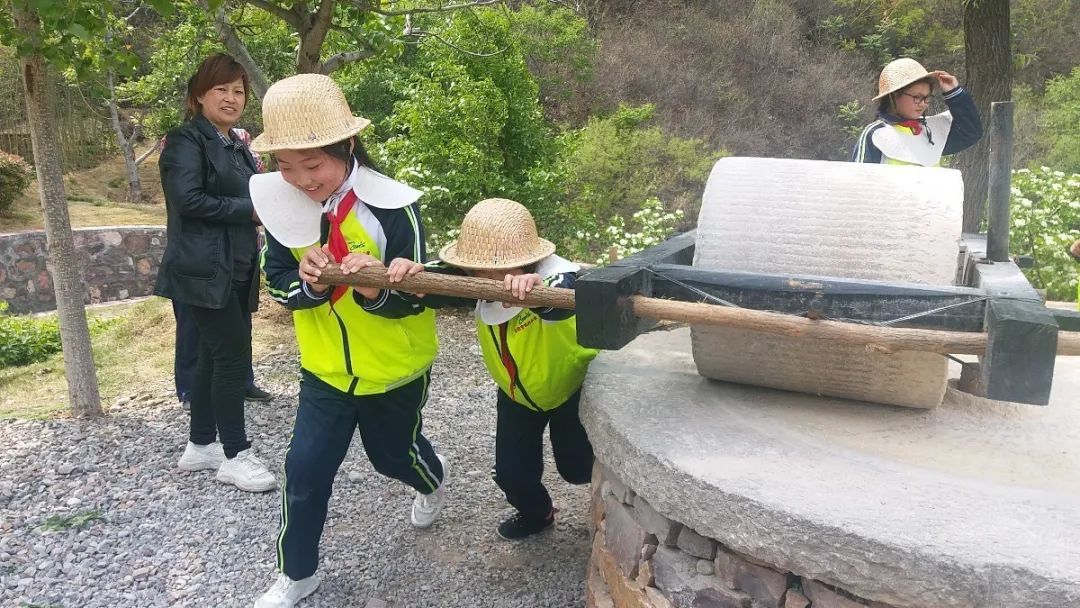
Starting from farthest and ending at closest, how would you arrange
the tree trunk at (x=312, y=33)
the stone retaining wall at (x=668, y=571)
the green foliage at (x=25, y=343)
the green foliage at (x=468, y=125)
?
the green foliage at (x=25, y=343) → the green foliage at (x=468, y=125) → the tree trunk at (x=312, y=33) → the stone retaining wall at (x=668, y=571)

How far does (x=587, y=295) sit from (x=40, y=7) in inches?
98.3

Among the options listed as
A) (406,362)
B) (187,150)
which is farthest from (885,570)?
(187,150)

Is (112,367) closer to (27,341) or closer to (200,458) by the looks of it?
(27,341)

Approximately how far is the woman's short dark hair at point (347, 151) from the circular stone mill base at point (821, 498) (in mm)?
935

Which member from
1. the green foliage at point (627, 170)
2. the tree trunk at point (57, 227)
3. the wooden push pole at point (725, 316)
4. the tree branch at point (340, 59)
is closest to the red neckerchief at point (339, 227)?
the wooden push pole at point (725, 316)

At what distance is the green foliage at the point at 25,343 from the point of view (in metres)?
6.58

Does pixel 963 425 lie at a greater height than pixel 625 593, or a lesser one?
greater

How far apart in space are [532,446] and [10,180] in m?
11.8

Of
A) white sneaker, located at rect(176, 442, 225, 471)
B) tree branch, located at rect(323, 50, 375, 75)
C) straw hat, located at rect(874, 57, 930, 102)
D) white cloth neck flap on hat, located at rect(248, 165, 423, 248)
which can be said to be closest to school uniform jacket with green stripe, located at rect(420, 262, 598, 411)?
white cloth neck flap on hat, located at rect(248, 165, 423, 248)

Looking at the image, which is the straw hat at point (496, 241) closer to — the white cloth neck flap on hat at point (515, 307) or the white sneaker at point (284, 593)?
the white cloth neck flap on hat at point (515, 307)

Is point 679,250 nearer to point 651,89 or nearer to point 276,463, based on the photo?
point 276,463

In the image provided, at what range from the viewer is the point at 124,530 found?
3049mm

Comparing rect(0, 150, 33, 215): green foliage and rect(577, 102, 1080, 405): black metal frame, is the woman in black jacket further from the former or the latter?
rect(0, 150, 33, 215): green foliage

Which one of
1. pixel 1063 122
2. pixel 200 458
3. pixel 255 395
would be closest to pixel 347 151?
pixel 200 458
